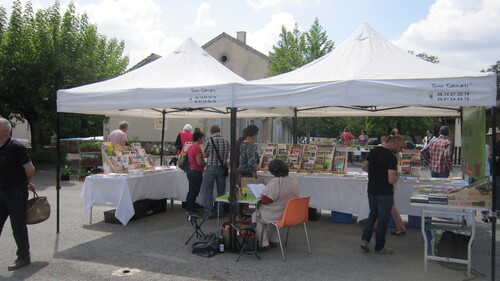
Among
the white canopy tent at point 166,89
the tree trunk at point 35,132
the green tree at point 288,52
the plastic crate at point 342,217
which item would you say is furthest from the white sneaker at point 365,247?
the green tree at point 288,52

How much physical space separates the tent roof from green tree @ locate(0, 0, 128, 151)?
12357mm

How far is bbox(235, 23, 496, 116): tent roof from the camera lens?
4.02 meters

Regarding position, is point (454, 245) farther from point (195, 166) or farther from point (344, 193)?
point (195, 166)

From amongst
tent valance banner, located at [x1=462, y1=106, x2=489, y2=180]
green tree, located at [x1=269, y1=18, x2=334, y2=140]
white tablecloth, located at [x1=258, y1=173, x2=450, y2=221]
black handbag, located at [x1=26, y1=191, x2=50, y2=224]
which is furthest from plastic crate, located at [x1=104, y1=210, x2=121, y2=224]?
green tree, located at [x1=269, y1=18, x2=334, y2=140]

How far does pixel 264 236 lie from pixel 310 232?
141cm

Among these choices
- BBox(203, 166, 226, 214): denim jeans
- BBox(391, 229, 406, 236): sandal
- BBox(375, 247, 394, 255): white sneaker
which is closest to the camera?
BBox(375, 247, 394, 255): white sneaker

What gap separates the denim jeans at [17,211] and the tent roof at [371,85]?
8.82ft

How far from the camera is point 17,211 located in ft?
14.4

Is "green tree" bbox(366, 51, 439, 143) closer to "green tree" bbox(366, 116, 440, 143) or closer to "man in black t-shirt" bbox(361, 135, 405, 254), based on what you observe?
"green tree" bbox(366, 116, 440, 143)

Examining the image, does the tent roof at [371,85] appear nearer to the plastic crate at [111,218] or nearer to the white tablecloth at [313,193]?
the white tablecloth at [313,193]

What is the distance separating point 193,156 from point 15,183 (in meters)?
2.86

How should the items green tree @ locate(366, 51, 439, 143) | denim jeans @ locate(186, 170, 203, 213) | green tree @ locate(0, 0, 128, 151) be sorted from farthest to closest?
1. green tree @ locate(366, 51, 439, 143)
2. green tree @ locate(0, 0, 128, 151)
3. denim jeans @ locate(186, 170, 203, 213)

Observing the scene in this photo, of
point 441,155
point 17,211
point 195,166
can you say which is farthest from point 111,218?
point 441,155

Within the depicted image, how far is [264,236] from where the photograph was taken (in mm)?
5125
